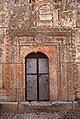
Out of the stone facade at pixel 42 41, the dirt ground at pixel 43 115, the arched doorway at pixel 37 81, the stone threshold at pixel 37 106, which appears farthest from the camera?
the arched doorway at pixel 37 81

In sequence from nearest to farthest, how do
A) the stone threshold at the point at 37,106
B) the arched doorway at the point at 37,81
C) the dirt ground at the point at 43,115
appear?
the dirt ground at the point at 43,115 < the stone threshold at the point at 37,106 < the arched doorway at the point at 37,81

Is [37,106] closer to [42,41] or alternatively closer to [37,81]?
[37,81]

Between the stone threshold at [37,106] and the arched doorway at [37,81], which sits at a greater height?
the arched doorway at [37,81]

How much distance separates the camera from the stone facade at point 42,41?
945 centimetres

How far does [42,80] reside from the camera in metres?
9.66

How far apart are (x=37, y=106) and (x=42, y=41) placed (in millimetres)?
1980

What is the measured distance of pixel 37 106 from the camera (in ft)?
30.0

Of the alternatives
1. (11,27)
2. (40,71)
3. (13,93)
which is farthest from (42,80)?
(11,27)

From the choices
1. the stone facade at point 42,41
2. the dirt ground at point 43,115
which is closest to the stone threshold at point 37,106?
the dirt ground at point 43,115

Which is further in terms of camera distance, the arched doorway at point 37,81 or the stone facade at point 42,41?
the arched doorway at point 37,81

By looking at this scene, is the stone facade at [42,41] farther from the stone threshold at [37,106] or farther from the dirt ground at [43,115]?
the dirt ground at [43,115]

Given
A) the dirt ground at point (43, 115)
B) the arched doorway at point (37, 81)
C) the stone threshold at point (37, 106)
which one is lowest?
the dirt ground at point (43, 115)

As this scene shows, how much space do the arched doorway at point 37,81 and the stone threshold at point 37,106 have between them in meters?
0.46

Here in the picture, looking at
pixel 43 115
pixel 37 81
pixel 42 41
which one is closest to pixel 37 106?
pixel 43 115
